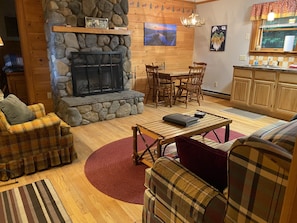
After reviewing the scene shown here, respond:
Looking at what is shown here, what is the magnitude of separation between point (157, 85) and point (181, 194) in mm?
4297

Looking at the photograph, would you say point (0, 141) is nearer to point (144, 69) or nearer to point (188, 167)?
point (188, 167)

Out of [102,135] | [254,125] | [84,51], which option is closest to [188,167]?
[102,135]

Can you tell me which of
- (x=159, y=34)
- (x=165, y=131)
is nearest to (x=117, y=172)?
(x=165, y=131)

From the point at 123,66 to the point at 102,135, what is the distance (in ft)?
5.75

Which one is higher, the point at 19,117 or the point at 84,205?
the point at 19,117

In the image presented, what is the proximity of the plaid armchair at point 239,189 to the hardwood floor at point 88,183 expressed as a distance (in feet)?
2.61

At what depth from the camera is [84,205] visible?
2068 mm

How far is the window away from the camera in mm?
4645

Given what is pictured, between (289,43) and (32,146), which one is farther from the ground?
(289,43)

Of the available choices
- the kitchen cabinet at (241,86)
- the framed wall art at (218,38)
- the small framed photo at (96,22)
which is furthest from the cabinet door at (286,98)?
the small framed photo at (96,22)

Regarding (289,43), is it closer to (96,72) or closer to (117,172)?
(96,72)

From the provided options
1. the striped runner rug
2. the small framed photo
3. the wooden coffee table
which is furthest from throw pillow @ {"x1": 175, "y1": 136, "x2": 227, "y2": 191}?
the small framed photo

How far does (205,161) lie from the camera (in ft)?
4.02

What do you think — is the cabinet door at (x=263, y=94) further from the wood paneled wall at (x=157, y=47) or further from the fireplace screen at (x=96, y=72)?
the fireplace screen at (x=96, y=72)
